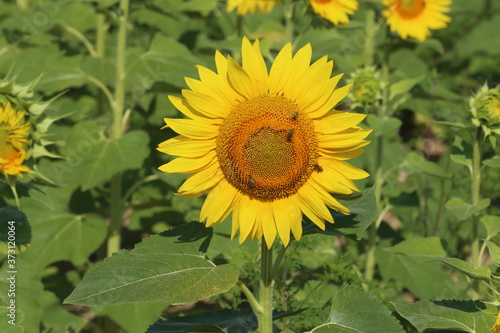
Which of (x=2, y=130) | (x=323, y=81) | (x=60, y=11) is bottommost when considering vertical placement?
(x=2, y=130)

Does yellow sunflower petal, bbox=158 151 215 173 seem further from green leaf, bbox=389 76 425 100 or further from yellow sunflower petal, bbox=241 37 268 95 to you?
green leaf, bbox=389 76 425 100

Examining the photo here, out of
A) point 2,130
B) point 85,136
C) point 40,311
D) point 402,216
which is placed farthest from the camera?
point 402,216

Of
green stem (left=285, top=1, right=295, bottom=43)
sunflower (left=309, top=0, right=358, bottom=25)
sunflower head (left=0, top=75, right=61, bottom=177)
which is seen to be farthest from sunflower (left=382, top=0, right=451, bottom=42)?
sunflower head (left=0, top=75, right=61, bottom=177)

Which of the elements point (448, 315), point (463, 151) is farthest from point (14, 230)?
point (463, 151)

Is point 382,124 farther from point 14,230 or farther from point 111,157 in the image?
point 14,230

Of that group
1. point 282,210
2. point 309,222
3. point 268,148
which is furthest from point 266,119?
point 309,222

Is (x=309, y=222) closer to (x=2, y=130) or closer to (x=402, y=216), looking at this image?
(x=2, y=130)

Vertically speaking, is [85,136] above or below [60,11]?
below
